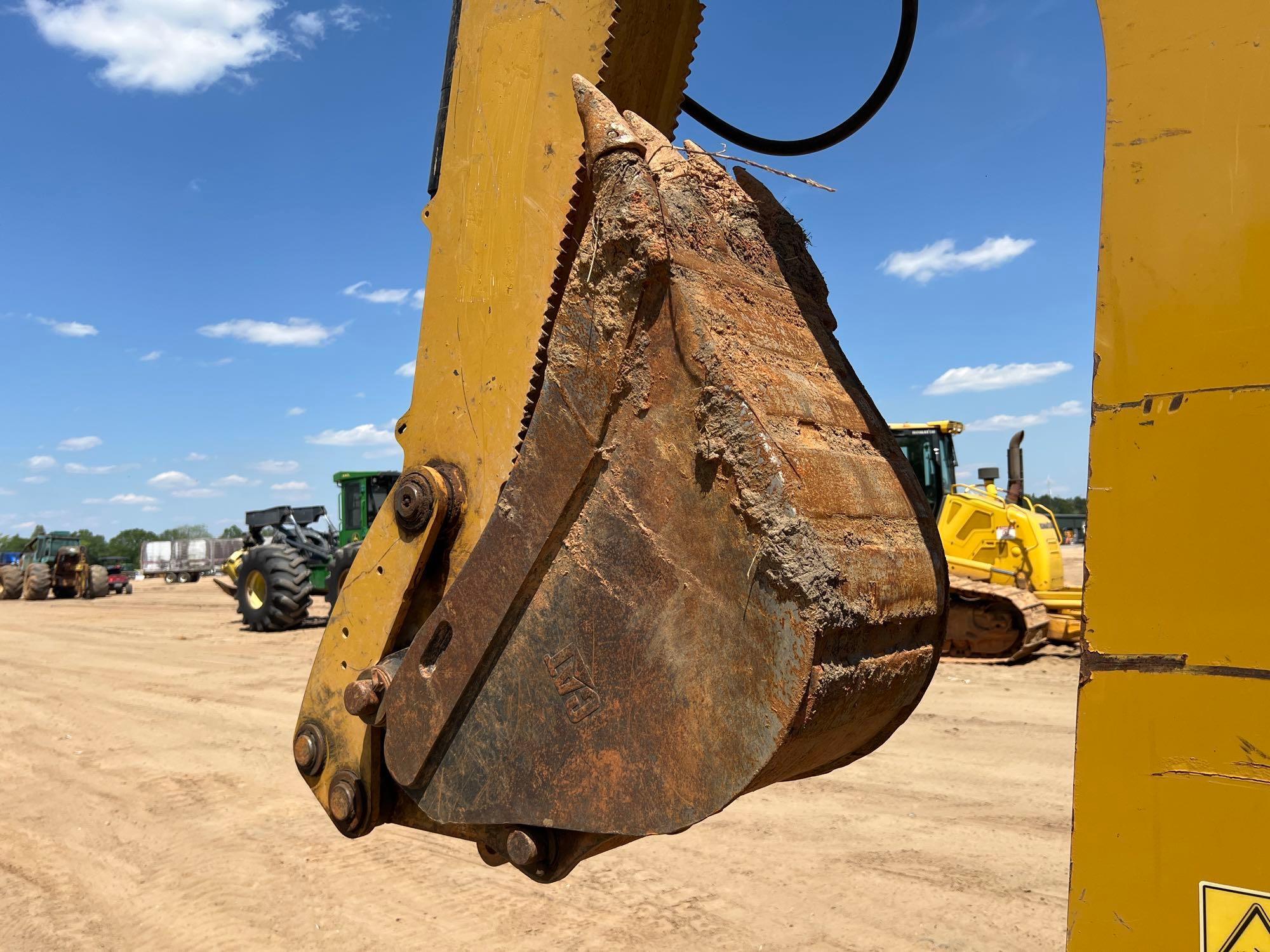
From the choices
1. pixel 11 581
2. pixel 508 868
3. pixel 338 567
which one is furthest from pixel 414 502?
pixel 11 581

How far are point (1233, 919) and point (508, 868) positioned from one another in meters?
4.27

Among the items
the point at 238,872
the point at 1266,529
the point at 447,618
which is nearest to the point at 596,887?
the point at 238,872

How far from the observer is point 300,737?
7.72 feet

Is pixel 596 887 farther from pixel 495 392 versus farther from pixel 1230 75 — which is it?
pixel 1230 75

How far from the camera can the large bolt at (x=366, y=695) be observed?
6.74 ft

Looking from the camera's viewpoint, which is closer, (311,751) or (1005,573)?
(311,751)

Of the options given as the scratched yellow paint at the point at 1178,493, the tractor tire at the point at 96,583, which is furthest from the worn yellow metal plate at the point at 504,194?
the tractor tire at the point at 96,583

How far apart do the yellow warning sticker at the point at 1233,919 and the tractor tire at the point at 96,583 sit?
32.7m

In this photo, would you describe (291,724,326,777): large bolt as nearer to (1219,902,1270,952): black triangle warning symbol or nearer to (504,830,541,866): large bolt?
(504,830,541,866): large bolt

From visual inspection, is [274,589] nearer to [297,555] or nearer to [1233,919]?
[297,555]

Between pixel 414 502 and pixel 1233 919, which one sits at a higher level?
pixel 414 502

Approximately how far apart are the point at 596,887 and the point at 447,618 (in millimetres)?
3185

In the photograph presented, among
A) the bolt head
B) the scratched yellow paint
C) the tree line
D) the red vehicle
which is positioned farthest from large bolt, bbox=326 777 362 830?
the tree line

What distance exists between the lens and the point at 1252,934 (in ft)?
3.31
